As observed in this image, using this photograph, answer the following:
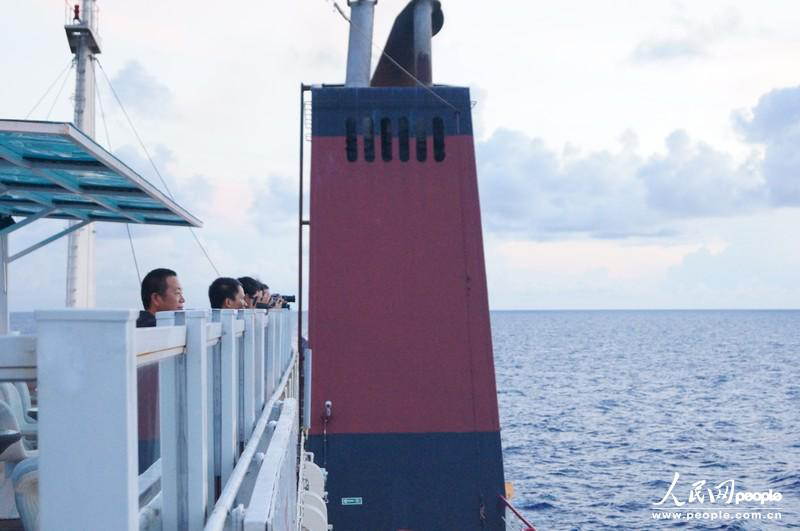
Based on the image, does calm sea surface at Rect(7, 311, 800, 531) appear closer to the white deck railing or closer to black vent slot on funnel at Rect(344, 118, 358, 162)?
black vent slot on funnel at Rect(344, 118, 358, 162)

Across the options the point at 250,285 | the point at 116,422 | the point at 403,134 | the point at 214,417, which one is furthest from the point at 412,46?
the point at 116,422

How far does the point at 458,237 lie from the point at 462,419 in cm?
236

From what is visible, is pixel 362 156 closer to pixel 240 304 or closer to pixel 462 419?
pixel 462 419

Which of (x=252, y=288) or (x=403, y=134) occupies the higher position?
(x=403, y=134)

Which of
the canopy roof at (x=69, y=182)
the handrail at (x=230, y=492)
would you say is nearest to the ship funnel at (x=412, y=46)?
the canopy roof at (x=69, y=182)

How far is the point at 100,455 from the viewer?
5.71ft

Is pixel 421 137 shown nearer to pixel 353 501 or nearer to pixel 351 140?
pixel 351 140

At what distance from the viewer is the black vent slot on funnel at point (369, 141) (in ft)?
38.6

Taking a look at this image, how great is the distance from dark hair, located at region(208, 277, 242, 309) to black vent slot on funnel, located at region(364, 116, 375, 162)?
5.88 metres

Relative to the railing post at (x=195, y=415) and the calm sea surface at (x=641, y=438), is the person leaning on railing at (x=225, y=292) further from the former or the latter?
the calm sea surface at (x=641, y=438)

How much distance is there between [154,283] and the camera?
471 centimetres

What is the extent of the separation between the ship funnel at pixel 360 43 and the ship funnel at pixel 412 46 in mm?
398

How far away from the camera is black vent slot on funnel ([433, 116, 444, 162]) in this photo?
11.8 meters

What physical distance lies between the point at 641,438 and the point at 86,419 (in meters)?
33.3
